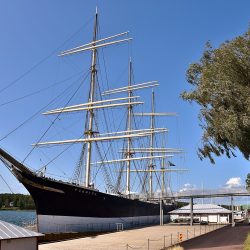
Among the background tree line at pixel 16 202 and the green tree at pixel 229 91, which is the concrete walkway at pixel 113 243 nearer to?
the green tree at pixel 229 91

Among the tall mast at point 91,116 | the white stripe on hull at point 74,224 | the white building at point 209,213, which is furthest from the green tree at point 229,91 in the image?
the white building at point 209,213

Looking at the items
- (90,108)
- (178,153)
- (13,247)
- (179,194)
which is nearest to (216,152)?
(13,247)

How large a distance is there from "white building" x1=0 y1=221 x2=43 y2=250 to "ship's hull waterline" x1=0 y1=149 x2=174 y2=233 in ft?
52.2

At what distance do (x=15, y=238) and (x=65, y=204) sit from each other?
997 inches

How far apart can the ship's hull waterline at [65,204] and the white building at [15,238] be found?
15.9 meters

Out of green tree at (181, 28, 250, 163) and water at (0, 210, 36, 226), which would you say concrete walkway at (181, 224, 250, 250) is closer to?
green tree at (181, 28, 250, 163)

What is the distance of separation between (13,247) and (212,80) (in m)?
12.3

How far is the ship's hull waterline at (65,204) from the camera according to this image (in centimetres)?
3875

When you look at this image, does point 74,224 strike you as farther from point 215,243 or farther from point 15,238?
point 15,238

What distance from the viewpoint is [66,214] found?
4119 centimetres

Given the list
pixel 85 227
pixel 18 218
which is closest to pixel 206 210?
pixel 85 227

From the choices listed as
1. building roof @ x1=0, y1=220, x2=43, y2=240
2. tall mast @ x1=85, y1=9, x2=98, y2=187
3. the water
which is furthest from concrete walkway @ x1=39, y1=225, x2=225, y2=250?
the water

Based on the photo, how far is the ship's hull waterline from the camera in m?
38.8

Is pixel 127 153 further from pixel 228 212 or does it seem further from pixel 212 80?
pixel 212 80
